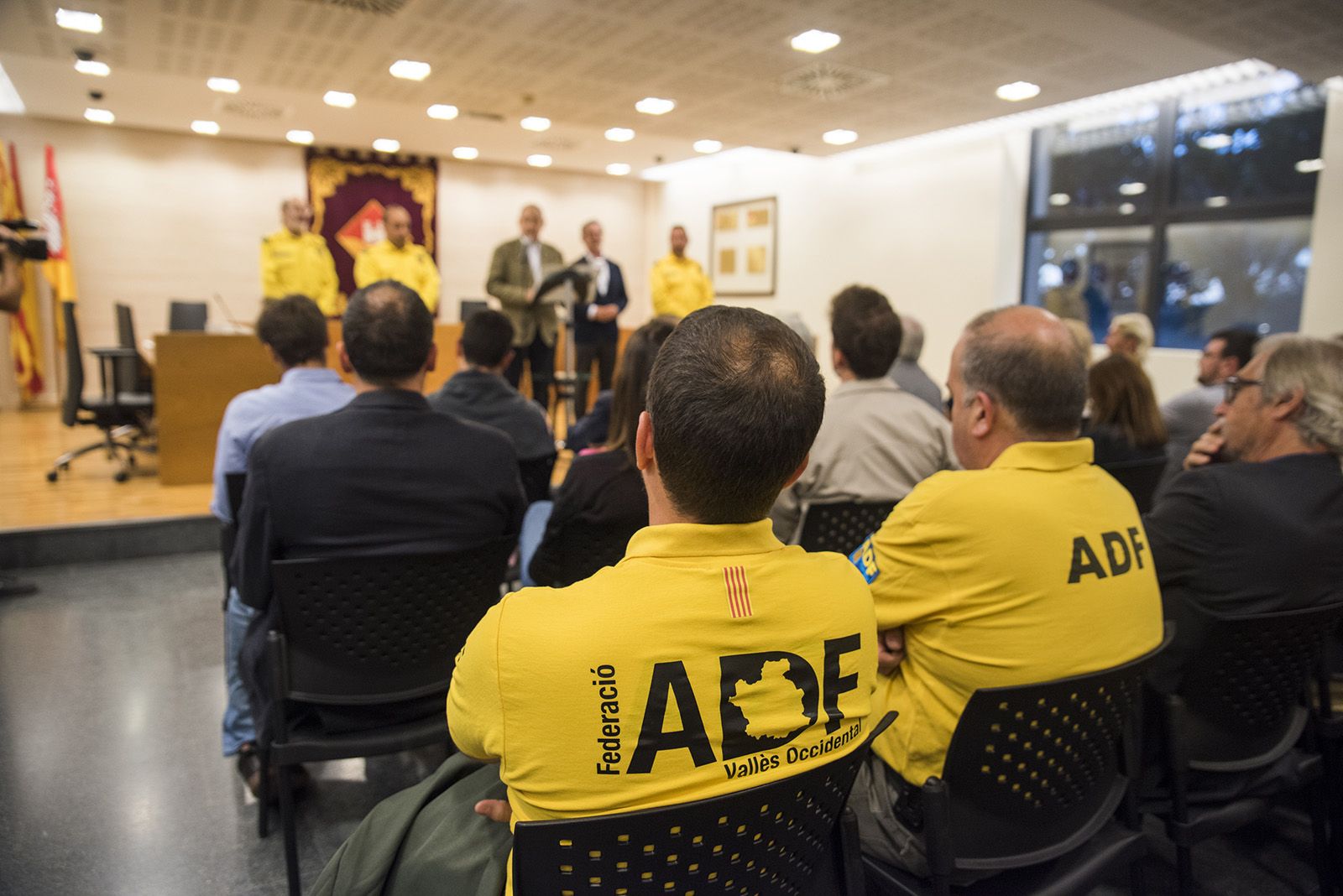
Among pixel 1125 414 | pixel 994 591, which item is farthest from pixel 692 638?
pixel 1125 414

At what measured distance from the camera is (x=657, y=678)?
770mm

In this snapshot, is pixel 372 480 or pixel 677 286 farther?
pixel 677 286

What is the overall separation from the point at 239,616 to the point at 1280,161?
6.80 m

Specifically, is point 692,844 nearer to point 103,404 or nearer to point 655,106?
point 103,404

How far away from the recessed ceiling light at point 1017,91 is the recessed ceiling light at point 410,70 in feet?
12.6

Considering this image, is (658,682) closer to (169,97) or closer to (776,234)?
(169,97)

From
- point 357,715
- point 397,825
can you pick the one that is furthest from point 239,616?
point 397,825

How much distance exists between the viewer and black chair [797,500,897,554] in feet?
6.39

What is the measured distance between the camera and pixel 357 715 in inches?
64.9

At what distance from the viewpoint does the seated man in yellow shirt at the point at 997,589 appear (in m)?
1.16

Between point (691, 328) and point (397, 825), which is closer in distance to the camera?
point (691, 328)

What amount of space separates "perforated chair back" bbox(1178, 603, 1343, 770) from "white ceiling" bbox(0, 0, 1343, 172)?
3697 millimetres

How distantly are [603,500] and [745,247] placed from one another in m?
8.68

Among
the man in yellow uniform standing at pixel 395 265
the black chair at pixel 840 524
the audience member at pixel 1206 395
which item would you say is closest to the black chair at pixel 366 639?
the black chair at pixel 840 524
